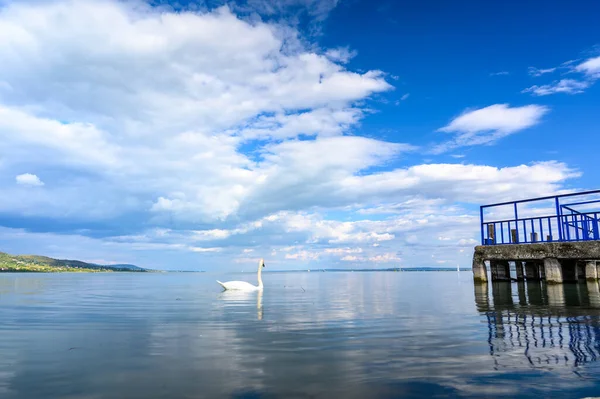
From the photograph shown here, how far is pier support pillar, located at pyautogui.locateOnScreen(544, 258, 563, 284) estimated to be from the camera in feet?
113

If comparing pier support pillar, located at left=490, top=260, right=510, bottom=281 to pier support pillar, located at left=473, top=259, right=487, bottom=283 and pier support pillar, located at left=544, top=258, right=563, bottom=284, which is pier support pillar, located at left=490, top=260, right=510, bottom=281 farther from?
pier support pillar, located at left=544, top=258, right=563, bottom=284

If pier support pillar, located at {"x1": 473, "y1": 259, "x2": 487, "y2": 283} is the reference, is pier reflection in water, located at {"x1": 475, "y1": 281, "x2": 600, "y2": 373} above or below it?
below

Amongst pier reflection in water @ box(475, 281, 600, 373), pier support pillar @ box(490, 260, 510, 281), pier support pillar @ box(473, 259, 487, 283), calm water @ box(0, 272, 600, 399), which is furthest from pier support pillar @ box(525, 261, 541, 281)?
calm water @ box(0, 272, 600, 399)

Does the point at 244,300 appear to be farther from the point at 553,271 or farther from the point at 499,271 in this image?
the point at 499,271

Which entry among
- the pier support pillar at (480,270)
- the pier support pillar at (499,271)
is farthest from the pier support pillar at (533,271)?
the pier support pillar at (480,270)

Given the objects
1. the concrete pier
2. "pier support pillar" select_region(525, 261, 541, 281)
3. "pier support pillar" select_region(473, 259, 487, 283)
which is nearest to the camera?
the concrete pier

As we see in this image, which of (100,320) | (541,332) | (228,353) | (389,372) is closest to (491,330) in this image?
(541,332)

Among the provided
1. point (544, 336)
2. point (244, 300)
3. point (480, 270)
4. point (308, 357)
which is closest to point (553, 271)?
point (480, 270)

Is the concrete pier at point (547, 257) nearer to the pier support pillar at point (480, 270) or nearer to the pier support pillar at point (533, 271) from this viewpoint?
the pier support pillar at point (480, 270)

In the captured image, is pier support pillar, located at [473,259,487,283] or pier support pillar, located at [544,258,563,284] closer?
pier support pillar, located at [544,258,563,284]

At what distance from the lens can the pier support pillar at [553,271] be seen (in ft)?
113

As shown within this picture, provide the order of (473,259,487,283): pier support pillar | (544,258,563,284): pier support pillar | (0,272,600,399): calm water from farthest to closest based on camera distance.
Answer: (473,259,487,283): pier support pillar
(544,258,563,284): pier support pillar
(0,272,600,399): calm water

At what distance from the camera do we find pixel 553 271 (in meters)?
34.7

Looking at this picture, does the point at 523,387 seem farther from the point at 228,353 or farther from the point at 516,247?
the point at 516,247
